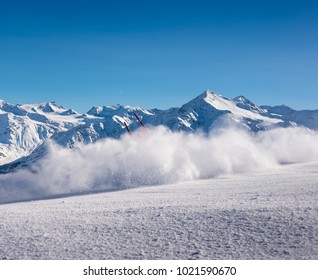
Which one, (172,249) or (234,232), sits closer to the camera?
(172,249)

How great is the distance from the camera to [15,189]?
4031 centimetres

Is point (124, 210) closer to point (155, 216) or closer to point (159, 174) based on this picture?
point (155, 216)

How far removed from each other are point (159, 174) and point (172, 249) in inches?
976

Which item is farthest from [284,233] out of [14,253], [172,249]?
[14,253]

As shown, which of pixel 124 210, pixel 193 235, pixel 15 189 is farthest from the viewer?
pixel 15 189
